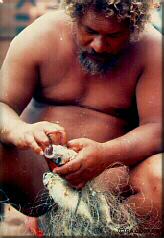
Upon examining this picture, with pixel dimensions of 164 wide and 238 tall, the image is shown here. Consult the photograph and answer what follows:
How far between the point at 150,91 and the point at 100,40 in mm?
292

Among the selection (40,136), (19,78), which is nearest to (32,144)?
(40,136)

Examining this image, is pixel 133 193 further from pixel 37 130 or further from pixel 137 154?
pixel 37 130

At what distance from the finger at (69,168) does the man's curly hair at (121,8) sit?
53 cm

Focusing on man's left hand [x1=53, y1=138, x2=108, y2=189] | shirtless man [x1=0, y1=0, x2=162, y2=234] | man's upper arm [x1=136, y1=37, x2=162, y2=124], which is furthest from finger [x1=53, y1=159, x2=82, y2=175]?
man's upper arm [x1=136, y1=37, x2=162, y2=124]

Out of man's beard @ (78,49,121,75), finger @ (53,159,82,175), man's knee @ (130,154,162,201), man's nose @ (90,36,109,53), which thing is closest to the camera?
finger @ (53,159,82,175)

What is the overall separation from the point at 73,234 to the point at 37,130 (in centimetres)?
36

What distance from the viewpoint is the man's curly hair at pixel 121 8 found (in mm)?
2166

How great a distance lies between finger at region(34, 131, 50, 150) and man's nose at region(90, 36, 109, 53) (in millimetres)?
389

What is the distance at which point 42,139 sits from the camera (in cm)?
198

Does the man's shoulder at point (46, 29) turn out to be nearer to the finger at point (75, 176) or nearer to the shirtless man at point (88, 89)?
the shirtless man at point (88, 89)

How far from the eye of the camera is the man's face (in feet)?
7.09

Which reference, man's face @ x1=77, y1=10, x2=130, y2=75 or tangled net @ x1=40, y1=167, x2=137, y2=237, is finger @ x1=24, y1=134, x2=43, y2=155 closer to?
tangled net @ x1=40, y1=167, x2=137, y2=237

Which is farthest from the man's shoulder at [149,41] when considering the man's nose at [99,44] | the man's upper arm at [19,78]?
the man's upper arm at [19,78]

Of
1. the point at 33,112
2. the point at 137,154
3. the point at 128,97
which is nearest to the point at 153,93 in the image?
the point at 128,97
